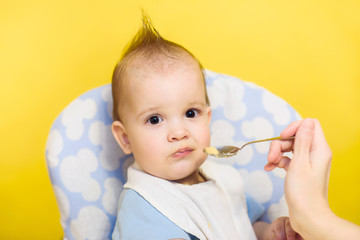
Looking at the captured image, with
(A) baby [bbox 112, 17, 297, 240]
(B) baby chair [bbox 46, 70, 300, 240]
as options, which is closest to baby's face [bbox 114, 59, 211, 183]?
(A) baby [bbox 112, 17, 297, 240]

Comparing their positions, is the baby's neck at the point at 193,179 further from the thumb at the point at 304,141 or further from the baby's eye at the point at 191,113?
the thumb at the point at 304,141

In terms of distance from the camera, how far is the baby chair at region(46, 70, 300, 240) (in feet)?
3.26

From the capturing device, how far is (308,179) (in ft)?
2.20

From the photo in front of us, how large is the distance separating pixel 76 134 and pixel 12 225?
2.08 feet

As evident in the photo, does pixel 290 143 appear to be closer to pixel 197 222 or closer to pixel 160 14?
pixel 197 222

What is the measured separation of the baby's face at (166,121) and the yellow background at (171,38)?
61 cm

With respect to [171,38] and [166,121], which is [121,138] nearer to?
[166,121]

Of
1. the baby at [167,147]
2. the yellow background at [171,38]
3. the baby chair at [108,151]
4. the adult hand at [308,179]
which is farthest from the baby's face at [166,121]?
the yellow background at [171,38]

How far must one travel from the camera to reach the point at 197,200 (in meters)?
0.91

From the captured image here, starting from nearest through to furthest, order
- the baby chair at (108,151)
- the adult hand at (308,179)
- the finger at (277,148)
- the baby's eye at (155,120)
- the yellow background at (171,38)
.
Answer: the adult hand at (308,179)
the finger at (277,148)
the baby's eye at (155,120)
the baby chair at (108,151)
the yellow background at (171,38)

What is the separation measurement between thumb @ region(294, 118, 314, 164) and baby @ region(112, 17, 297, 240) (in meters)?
0.26

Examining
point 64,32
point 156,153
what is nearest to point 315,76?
point 156,153

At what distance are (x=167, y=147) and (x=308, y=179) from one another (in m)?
0.32

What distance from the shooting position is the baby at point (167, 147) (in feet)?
2.80
